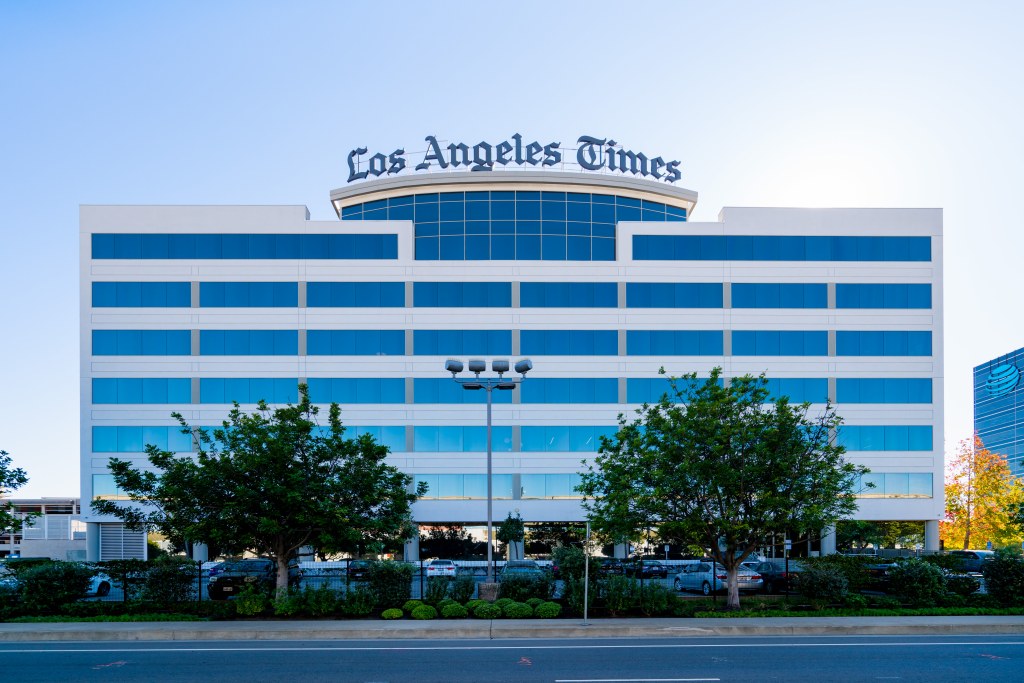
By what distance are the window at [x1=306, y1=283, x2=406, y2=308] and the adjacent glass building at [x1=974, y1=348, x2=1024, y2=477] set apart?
392 ft

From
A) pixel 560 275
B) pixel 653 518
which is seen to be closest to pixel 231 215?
pixel 560 275

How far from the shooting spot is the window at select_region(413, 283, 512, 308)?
51.1m

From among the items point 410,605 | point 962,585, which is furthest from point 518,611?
point 962,585

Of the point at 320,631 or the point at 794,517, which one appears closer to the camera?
the point at 320,631

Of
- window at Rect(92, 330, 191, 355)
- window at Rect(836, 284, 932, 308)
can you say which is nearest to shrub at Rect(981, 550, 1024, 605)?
window at Rect(836, 284, 932, 308)

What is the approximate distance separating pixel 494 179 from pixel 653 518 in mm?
31931

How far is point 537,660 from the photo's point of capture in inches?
659

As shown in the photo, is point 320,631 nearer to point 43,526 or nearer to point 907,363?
point 907,363

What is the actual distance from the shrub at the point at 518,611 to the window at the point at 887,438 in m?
33.9

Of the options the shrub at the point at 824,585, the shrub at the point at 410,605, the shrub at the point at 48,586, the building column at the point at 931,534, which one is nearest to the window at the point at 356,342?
the shrub at the point at 48,586

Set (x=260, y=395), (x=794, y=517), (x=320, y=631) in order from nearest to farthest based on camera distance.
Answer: (x=320, y=631) < (x=794, y=517) < (x=260, y=395)

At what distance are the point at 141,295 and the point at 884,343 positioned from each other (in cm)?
4300

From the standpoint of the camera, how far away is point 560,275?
169ft

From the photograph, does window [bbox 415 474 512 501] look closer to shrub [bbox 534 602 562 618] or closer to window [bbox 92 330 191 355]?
window [bbox 92 330 191 355]
